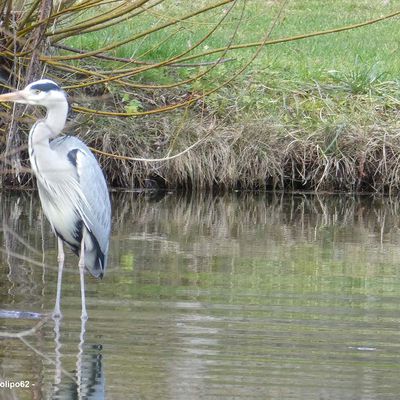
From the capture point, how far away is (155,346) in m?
6.62

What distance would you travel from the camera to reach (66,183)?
824 cm

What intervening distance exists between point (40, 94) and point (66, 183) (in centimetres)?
68

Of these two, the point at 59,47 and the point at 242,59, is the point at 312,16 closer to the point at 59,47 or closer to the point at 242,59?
the point at 242,59

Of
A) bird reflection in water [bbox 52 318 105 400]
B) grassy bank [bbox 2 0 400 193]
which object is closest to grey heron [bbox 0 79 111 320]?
bird reflection in water [bbox 52 318 105 400]

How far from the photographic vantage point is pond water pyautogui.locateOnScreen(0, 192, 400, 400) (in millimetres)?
5945

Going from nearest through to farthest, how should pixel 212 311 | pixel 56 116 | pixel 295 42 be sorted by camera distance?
pixel 212 311 → pixel 56 116 → pixel 295 42

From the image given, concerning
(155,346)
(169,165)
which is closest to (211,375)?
(155,346)

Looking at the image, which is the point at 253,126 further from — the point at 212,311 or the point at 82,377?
the point at 82,377

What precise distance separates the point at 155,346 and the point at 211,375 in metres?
0.66

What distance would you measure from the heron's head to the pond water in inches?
A: 36.8

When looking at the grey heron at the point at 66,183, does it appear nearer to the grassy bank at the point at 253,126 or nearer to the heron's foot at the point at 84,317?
the heron's foot at the point at 84,317

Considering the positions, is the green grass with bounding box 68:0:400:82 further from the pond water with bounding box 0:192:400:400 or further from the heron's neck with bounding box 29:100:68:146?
the heron's neck with bounding box 29:100:68:146

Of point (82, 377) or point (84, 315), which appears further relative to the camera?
point (84, 315)

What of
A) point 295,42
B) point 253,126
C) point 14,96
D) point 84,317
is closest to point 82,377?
point 84,317
